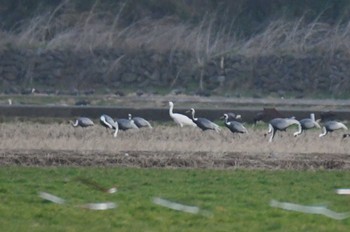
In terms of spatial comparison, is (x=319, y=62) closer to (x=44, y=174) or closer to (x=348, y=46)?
(x=348, y=46)

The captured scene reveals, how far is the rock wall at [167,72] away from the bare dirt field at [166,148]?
1376 centimetres

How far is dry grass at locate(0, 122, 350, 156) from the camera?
19.8 m

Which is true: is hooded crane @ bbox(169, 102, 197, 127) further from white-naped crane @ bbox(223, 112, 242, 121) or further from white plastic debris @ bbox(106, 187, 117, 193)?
white plastic debris @ bbox(106, 187, 117, 193)

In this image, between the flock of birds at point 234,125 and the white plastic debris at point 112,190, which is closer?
the white plastic debris at point 112,190

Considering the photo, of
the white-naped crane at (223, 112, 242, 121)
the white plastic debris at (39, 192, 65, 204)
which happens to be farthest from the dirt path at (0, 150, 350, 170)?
the white-naped crane at (223, 112, 242, 121)

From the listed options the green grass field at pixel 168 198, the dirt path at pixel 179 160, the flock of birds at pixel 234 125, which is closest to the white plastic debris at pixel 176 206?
the green grass field at pixel 168 198

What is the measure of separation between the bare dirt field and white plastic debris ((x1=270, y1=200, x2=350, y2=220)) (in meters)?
3.96

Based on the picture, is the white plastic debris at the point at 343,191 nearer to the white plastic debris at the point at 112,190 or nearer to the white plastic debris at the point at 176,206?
the white plastic debris at the point at 176,206

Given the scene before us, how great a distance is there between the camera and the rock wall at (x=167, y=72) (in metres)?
40.1

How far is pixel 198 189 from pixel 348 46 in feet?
95.5

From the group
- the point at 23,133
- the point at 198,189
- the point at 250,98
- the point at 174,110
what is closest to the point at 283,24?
the point at 250,98

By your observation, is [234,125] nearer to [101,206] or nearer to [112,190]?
[112,190]

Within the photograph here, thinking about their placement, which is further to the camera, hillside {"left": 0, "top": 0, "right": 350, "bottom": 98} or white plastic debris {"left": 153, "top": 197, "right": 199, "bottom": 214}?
hillside {"left": 0, "top": 0, "right": 350, "bottom": 98}

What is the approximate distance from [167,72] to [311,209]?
29.1 m
